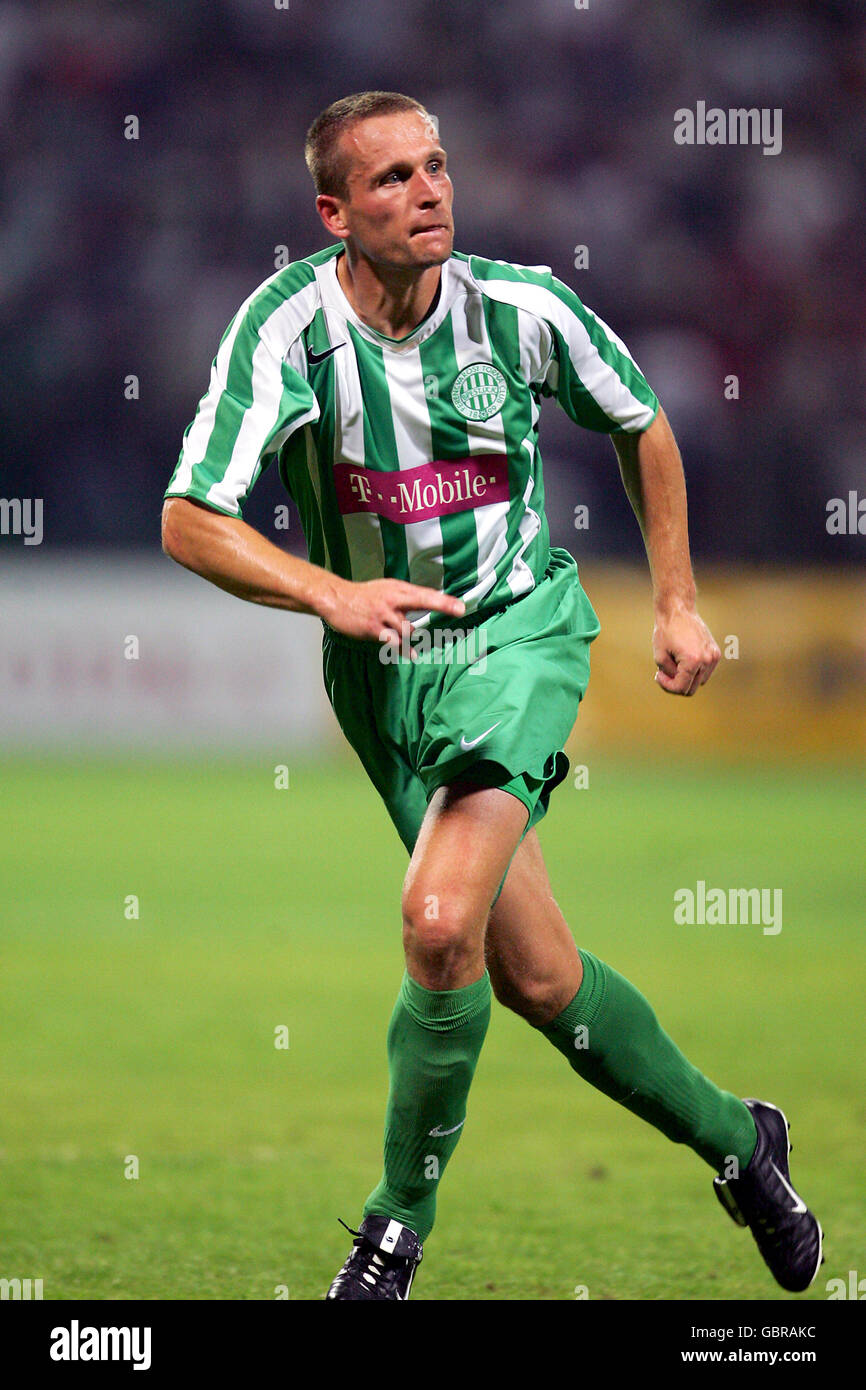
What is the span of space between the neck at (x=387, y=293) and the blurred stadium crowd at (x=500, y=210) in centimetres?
1013

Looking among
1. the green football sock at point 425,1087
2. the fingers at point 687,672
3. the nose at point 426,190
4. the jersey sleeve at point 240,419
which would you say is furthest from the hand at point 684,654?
the nose at point 426,190

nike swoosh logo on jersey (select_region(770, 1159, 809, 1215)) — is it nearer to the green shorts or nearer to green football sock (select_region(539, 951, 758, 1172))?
green football sock (select_region(539, 951, 758, 1172))

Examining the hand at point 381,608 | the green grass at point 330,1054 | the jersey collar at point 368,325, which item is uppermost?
the jersey collar at point 368,325

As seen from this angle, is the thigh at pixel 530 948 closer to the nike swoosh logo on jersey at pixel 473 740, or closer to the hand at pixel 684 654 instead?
the nike swoosh logo on jersey at pixel 473 740

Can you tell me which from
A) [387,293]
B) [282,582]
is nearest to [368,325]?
[387,293]

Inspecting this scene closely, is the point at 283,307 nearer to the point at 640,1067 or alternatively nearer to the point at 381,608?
the point at 381,608

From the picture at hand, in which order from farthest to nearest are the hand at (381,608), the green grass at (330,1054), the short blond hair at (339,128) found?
the green grass at (330,1054) → the short blond hair at (339,128) → the hand at (381,608)

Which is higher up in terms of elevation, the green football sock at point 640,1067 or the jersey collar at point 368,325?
the jersey collar at point 368,325

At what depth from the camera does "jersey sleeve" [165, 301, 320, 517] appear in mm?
2668

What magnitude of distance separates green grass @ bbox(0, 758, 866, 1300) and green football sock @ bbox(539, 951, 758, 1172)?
0.28m

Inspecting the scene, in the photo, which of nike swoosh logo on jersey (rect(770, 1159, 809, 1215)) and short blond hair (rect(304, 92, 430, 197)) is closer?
short blond hair (rect(304, 92, 430, 197))

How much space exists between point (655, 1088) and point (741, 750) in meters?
9.25

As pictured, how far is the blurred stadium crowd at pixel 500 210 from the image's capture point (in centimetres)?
1351

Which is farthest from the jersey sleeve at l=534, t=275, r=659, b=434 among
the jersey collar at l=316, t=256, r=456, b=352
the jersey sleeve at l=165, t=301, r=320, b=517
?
the jersey sleeve at l=165, t=301, r=320, b=517
